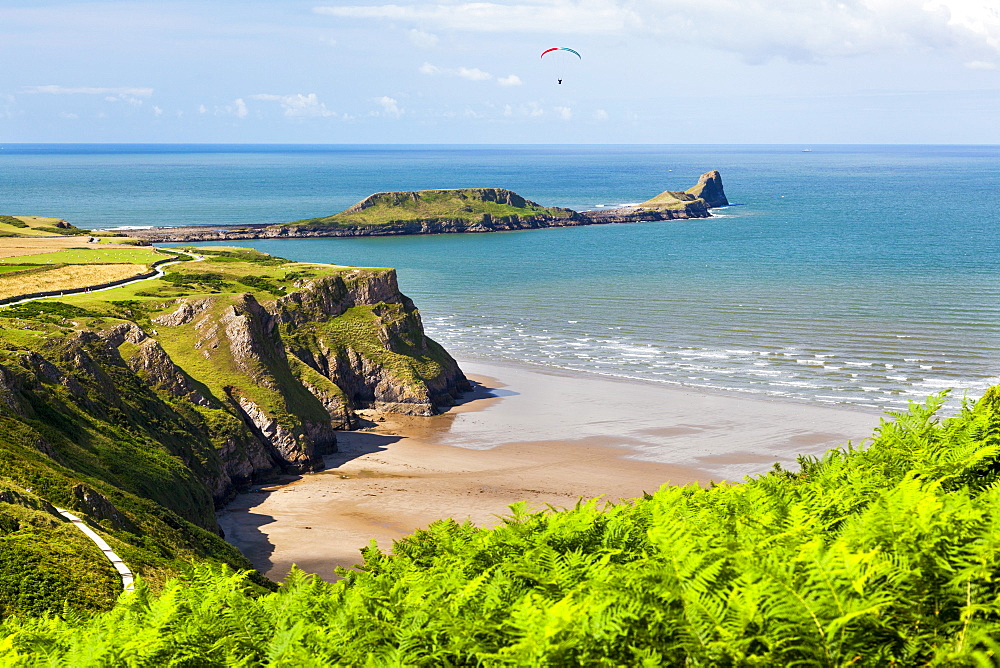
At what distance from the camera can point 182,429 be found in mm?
39469

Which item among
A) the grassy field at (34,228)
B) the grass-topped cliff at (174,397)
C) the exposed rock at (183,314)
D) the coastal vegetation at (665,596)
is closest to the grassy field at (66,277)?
the grass-topped cliff at (174,397)

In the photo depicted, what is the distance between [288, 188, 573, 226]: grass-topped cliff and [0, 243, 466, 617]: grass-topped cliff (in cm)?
10967

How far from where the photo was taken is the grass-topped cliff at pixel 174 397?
2230 cm

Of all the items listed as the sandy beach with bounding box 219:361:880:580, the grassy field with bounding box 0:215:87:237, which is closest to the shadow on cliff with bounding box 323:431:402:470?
the sandy beach with bounding box 219:361:880:580

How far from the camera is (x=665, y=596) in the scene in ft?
24.7

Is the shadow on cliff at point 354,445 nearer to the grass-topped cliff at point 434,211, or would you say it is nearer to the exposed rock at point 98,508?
the exposed rock at point 98,508

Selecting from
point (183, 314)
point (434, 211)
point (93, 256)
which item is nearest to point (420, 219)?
point (434, 211)

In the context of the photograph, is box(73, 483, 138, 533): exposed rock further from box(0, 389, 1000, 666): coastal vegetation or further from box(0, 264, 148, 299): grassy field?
box(0, 264, 148, 299): grassy field

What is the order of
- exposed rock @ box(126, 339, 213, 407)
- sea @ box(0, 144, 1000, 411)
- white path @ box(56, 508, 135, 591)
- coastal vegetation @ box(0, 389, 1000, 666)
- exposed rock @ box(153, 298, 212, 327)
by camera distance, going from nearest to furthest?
coastal vegetation @ box(0, 389, 1000, 666) → white path @ box(56, 508, 135, 591) → exposed rock @ box(126, 339, 213, 407) → exposed rock @ box(153, 298, 212, 327) → sea @ box(0, 144, 1000, 411)

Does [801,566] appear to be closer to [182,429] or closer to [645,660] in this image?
[645,660]

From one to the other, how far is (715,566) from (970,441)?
21.4 ft

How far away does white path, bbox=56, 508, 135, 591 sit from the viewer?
2064 cm

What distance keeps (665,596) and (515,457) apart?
133 ft

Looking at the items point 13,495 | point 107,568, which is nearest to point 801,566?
point 107,568
